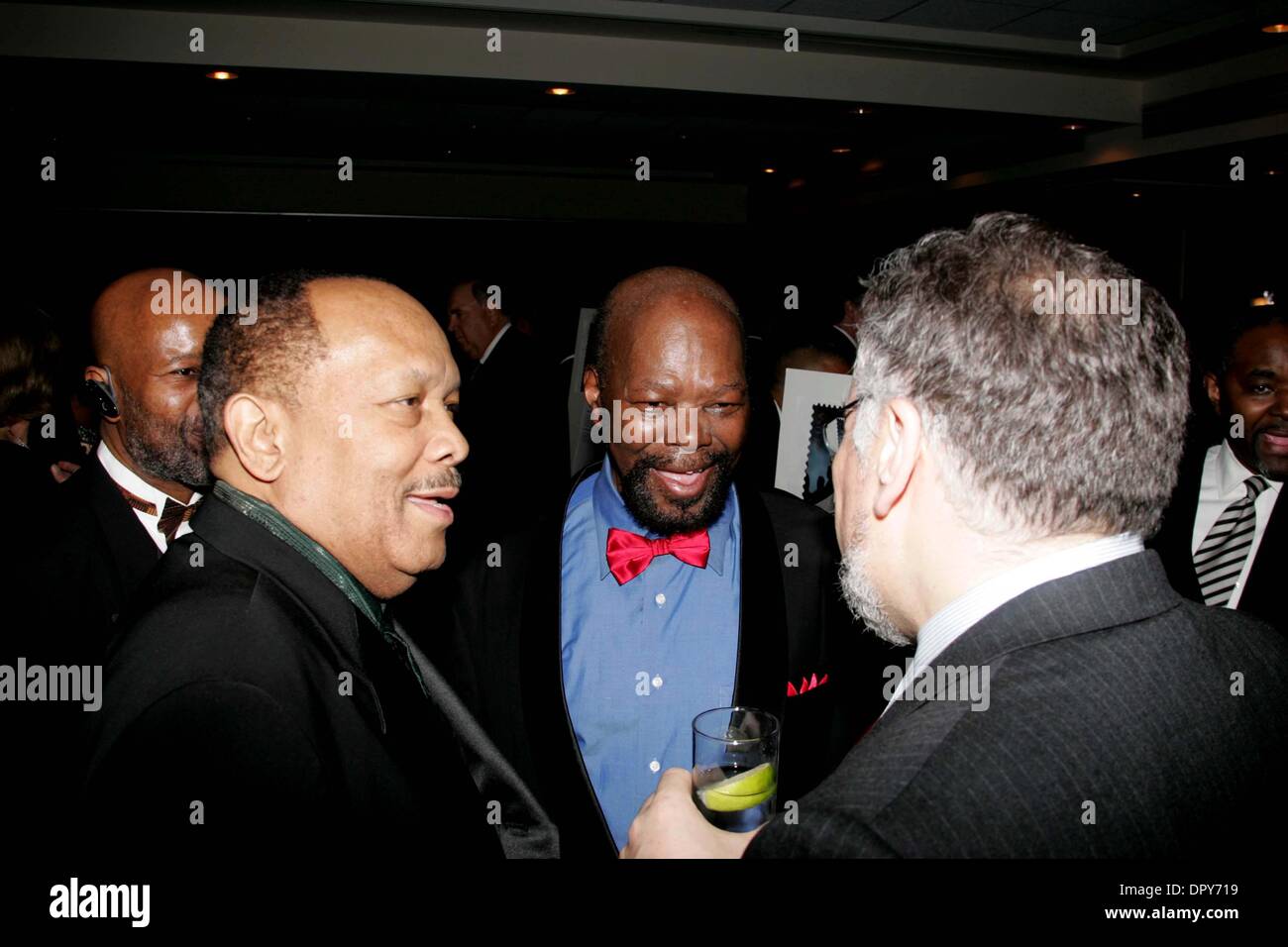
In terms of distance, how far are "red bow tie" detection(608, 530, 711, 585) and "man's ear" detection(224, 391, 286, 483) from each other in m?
0.83

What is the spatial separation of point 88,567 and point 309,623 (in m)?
1.21

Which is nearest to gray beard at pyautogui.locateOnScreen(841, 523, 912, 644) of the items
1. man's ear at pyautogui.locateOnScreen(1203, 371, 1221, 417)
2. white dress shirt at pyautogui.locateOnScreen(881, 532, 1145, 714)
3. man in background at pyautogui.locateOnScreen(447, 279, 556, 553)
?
white dress shirt at pyautogui.locateOnScreen(881, 532, 1145, 714)

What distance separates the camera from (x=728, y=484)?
201 centimetres

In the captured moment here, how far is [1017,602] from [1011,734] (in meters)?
0.19

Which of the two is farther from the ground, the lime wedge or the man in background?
the man in background

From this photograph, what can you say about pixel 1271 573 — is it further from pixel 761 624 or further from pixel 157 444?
pixel 157 444

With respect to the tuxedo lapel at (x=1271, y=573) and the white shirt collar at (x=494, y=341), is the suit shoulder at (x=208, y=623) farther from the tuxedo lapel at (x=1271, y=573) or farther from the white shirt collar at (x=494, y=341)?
the white shirt collar at (x=494, y=341)

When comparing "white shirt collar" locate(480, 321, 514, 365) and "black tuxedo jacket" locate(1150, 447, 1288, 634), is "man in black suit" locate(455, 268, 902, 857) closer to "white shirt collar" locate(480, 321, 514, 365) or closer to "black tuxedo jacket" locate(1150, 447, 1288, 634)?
"black tuxedo jacket" locate(1150, 447, 1288, 634)

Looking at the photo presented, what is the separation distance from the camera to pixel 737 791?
1307 millimetres

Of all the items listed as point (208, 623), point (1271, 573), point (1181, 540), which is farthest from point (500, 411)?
point (208, 623)

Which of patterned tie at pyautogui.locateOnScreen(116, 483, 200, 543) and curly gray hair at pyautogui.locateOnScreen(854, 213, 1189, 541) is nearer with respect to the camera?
curly gray hair at pyautogui.locateOnScreen(854, 213, 1189, 541)

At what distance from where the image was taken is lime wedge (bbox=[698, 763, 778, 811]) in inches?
51.0

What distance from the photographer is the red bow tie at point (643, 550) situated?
1926mm
